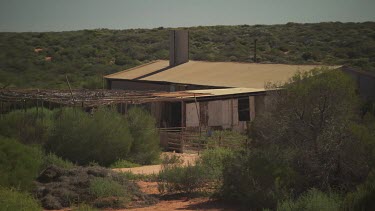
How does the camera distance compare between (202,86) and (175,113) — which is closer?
(175,113)

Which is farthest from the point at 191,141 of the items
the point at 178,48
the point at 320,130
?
the point at 178,48

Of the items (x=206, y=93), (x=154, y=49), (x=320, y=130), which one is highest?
(x=154, y=49)

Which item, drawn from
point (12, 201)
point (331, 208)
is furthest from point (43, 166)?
point (331, 208)

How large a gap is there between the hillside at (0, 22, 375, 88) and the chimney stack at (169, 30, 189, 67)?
486 centimetres

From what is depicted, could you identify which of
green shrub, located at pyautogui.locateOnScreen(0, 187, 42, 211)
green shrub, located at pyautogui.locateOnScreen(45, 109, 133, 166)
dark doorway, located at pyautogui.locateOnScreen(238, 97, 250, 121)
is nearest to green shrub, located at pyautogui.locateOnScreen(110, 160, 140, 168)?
green shrub, located at pyautogui.locateOnScreen(45, 109, 133, 166)

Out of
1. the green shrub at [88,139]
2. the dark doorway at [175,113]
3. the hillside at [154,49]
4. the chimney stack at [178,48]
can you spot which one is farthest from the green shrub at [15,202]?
the hillside at [154,49]

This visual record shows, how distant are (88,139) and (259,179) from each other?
7.59m

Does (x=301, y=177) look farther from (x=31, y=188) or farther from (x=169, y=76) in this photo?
(x=169, y=76)

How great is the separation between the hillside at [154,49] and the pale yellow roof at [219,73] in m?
4.86

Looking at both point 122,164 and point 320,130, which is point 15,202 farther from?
point 122,164

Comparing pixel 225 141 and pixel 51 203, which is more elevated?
pixel 51 203

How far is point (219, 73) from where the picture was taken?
36.9 meters

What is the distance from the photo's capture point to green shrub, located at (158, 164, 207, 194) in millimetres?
15820

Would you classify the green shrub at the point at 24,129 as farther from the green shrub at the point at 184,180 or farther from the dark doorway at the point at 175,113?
the dark doorway at the point at 175,113
